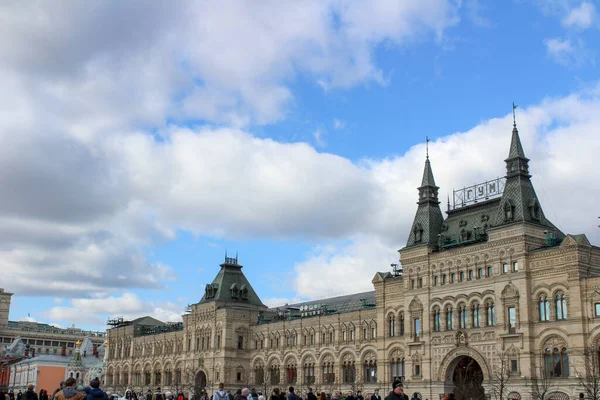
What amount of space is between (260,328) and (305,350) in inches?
468

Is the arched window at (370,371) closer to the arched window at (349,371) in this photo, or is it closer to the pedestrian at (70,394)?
the arched window at (349,371)

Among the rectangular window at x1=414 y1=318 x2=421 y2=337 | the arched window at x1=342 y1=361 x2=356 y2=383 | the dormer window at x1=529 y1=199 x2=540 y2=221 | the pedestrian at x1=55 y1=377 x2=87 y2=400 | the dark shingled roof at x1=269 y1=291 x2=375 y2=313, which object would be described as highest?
the dormer window at x1=529 y1=199 x2=540 y2=221

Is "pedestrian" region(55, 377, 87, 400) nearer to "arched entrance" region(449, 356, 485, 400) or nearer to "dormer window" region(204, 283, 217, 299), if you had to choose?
"arched entrance" region(449, 356, 485, 400)

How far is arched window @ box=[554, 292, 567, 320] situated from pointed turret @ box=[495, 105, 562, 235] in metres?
7.78

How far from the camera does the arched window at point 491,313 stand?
6975cm

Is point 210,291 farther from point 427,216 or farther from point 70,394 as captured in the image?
point 70,394

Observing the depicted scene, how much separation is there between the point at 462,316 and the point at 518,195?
13542mm

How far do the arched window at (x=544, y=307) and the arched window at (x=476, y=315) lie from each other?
22.9 ft

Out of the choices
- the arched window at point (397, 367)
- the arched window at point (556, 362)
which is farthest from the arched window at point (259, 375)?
the arched window at point (556, 362)

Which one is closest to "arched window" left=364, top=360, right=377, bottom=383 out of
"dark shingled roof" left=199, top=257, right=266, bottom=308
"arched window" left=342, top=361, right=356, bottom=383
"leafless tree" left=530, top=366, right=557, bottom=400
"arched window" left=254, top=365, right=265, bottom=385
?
"arched window" left=342, top=361, right=356, bottom=383

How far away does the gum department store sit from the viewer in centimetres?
6419

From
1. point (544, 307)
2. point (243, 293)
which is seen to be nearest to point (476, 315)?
point (544, 307)

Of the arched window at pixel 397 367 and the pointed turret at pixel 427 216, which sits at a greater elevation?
the pointed turret at pixel 427 216

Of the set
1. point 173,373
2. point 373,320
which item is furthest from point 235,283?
point 373,320
